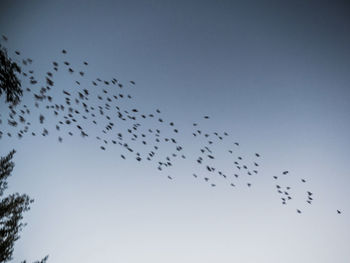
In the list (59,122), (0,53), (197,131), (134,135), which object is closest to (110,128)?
(134,135)

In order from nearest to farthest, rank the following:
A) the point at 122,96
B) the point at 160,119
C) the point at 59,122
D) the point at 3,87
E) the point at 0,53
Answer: the point at 0,53, the point at 3,87, the point at 59,122, the point at 122,96, the point at 160,119

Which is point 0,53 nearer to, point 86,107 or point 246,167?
point 86,107

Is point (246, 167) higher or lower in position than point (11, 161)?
higher

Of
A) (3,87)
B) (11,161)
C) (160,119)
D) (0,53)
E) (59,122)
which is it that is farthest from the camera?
(11,161)

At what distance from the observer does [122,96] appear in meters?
12.6

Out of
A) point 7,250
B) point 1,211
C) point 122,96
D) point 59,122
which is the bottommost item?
point 7,250

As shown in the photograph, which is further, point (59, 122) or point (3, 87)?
point (59, 122)

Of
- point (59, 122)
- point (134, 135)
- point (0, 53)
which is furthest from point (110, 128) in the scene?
point (0, 53)

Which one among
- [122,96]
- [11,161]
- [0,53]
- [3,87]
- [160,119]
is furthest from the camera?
[11,161]

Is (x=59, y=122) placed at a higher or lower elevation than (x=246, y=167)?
lower

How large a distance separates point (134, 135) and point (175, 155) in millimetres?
3101

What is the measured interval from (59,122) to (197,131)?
860cm

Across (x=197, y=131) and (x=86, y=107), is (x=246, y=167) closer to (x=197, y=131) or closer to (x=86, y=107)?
(x=197, y=131)

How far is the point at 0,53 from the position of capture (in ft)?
15.6
